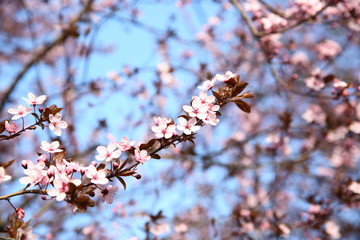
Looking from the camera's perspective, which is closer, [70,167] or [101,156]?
[70,167]

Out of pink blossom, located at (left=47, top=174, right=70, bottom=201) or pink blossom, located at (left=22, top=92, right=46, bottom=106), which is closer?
pink blossom, located at (left=47, top=174, right=70, bottom=201)

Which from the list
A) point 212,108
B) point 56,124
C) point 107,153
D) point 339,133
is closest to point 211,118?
point 212,108

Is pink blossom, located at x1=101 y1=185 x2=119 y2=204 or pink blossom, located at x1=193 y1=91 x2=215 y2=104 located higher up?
pink blossom, located at x1=193 y1=91 x2=215 y2=104

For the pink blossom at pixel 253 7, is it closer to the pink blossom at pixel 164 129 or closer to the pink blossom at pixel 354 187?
the pink blossom at pixel 354 187

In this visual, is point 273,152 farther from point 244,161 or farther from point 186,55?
point 186,55

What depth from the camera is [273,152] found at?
4.34 m

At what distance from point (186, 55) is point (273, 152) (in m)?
2.72

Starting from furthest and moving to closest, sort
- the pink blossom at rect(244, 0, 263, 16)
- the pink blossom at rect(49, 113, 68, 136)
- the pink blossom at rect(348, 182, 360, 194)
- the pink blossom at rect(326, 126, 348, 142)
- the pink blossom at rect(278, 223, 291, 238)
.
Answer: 1. the pink blossom at rect(326, 126, 348, 142)
2. the pink blossom at rect(244, 0, 263, 16)
3. the pink blossom at rect(278, 223, 291, 238)
4. the pink blossom at rect(348, 182, 360, 194)
5. the pink blossom at rect(49, 113, 68, 136)

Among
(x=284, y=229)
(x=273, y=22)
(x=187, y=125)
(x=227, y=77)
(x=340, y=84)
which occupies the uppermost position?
(x=273, y=22)

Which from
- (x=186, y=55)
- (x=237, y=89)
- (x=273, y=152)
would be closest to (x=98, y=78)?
(x=186, y=55)

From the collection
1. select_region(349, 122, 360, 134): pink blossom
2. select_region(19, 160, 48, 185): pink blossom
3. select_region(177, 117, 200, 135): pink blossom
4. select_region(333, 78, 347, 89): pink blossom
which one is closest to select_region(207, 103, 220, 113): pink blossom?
select_region(177, 117, 200, 135): pink blossom

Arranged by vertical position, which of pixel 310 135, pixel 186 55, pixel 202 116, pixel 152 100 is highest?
pixel 186 55

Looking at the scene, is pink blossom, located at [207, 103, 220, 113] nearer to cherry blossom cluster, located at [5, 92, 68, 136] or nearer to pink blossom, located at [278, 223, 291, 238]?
cherry blossom cluster, located at [5, 92, 68, 136]

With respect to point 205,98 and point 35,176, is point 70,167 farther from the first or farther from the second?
point 205,98
